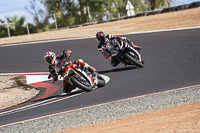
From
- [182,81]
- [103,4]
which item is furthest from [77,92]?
[103,4]

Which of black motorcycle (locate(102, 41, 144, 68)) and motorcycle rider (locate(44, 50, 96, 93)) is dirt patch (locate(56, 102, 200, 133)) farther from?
black motorcycle (locate(102, 41, 144, 68))

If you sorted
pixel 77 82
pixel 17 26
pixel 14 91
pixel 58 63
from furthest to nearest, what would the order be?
pixel 17 26 → pixel 14 91 → pixel 58 63 → pixel 77 82

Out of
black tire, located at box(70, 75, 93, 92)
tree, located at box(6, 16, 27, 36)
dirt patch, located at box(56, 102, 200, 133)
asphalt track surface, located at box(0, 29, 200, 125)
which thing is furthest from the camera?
tree, located at box(6, 16, 27, 36)

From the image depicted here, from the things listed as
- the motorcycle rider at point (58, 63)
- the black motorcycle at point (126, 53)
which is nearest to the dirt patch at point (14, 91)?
the motorcycle rider at point (58, 63)

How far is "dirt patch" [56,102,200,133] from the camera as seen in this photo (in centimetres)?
567

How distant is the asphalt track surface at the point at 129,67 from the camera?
348 inches

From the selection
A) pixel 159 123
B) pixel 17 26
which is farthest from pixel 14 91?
pixel 17 26

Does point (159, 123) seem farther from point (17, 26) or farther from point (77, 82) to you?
point (17, 26)

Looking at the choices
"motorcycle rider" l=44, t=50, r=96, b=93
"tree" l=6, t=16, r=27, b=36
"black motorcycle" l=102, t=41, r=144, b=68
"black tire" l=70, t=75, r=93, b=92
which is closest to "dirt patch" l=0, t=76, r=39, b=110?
"motorcycle rider" l=44, t=50, r=96, b=93

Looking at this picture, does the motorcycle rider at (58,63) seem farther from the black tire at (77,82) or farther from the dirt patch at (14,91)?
the dirt patch at (14,91)

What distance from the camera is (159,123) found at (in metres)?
6.01

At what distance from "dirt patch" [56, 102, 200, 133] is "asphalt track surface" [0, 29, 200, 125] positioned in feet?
6.15

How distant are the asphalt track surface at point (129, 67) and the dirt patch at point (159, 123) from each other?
6.15 ft

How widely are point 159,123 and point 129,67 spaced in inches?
281
